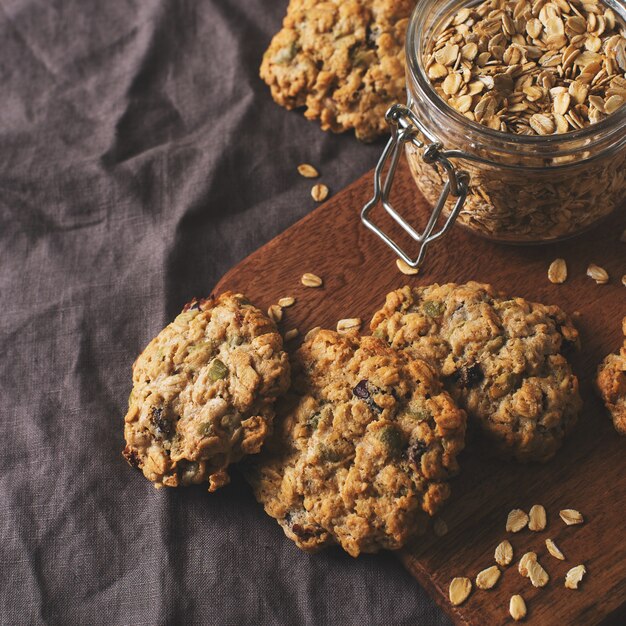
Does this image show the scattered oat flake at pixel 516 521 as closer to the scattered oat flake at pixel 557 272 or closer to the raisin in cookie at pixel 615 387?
the raisin in cookie at pixel 615 387

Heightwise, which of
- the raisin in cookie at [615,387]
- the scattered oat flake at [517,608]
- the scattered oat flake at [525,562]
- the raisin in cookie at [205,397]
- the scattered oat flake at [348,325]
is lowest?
the scattered oat flake at [517,608]

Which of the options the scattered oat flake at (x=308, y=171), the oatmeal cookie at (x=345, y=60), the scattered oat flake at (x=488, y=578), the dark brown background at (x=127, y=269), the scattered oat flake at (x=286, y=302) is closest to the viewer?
the scattered oat flake at (x=488, y=578)

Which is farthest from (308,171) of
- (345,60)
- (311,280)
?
(311,280)

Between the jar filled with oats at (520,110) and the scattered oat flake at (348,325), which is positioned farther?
the scattered oat flake at (348,325)

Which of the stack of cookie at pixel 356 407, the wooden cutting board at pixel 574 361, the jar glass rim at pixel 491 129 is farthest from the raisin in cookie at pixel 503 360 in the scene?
the jar glass rim at pixel 491 129

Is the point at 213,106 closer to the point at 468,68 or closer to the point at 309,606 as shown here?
the point at 468,68

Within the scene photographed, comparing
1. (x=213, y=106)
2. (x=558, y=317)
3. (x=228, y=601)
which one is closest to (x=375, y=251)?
(x=558, y=317)

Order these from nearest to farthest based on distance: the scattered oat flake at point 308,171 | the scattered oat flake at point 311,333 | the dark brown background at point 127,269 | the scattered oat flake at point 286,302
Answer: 1. the dark brown background at point 127,269
2. the scattered oat flake at point 311,333
3. the scattered oat flake at point 286,302
4. the scattered oat flake at point 308,171

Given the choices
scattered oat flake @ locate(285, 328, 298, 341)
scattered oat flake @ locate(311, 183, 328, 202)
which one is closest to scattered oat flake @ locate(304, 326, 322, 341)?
scattered oat flake @ locate(285, 328, 298, 341)
